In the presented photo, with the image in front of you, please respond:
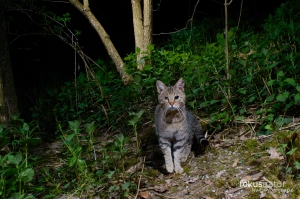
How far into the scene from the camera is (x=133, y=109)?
545 centimetres

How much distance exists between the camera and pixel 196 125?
4.28m

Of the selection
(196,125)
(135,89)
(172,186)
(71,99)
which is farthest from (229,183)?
(71,99)

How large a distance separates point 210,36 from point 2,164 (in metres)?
5.90

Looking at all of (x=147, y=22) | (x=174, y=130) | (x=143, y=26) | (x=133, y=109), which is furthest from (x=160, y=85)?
(x=143, y=26)

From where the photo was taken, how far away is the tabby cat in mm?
3918

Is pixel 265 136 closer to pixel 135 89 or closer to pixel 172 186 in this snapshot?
pixel 172 186

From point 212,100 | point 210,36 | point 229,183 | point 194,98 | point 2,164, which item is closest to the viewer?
point 2,164

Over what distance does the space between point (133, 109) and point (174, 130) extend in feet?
5.19

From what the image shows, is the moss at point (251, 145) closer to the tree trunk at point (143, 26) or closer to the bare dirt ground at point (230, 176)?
the bare dirt ground at point (230, 176)

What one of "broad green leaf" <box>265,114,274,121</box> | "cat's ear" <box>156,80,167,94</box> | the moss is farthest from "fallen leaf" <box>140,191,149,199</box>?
"broad green leaf" <box>265,114,274,121</box>

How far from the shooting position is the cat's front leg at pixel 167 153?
12.6 feet

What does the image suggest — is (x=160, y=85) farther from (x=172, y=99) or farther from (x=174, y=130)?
→ (x=174, y=130)

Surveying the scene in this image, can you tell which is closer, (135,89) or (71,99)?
(135,89)

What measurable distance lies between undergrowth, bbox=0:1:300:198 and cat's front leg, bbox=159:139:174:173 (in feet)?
0.89
